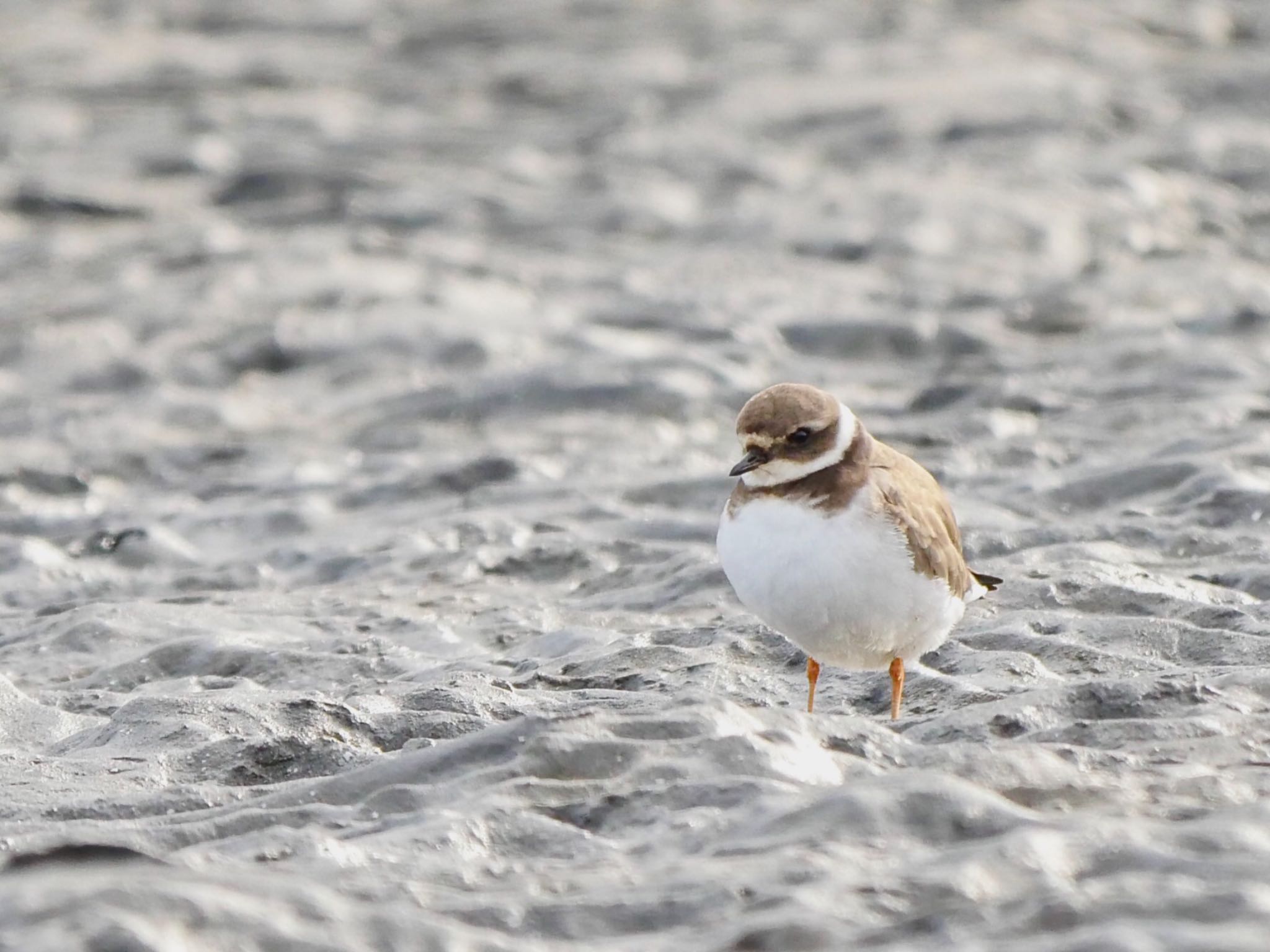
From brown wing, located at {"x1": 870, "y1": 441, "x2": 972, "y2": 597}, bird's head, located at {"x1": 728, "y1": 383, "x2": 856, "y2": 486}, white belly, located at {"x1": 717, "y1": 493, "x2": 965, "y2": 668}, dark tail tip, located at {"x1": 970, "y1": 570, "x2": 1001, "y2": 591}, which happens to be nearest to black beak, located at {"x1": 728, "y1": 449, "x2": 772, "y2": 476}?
bird's head, located at {"x1": 728, "y1": 383, "x2": 856, "y2": 486}

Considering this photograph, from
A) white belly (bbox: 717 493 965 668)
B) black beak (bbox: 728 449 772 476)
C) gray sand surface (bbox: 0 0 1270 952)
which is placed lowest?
gray sand surface (bbox: 0 0 1270 952)

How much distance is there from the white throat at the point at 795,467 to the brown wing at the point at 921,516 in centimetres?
15

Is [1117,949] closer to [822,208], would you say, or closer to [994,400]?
[994,400]

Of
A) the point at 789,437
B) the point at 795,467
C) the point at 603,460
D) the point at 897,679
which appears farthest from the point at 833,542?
the point at 603,460

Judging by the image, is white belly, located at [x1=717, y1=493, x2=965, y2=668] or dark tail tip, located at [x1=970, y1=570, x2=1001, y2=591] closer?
white belly, located at [x1=717, y1=493, x2=965, y2=668]

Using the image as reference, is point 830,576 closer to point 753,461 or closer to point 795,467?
point 795,467

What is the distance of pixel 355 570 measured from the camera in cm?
990

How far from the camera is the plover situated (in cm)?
694

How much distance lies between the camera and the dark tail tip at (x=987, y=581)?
26.4 ft

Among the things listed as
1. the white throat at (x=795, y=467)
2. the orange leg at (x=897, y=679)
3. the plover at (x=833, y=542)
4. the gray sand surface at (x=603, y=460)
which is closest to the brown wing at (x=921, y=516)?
the plover at (x=833, y=542)

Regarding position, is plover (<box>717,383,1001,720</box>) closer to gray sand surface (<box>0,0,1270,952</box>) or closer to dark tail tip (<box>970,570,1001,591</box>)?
→ gray sand surface (<box>0,0,1270,952</box>)

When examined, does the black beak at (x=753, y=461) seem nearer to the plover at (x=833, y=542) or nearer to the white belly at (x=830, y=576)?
the plover at (x=833, y=542)

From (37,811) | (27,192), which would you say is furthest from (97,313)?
(37,811)

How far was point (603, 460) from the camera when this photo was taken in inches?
451
